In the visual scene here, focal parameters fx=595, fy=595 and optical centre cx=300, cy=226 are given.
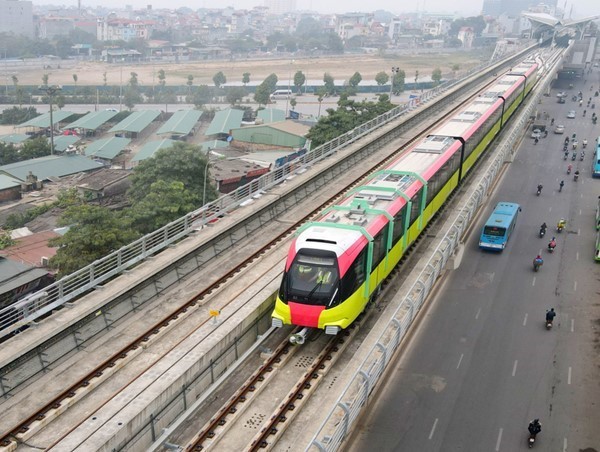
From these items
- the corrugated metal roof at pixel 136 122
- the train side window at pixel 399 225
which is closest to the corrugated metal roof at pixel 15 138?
the corrugated metal roof at pixel 136 122

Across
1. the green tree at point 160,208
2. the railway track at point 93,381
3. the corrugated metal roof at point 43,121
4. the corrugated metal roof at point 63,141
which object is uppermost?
the railway track at point 93,381

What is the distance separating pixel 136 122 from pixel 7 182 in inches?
1030

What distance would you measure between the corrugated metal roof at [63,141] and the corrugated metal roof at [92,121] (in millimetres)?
3532

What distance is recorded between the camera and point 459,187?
32.6 meters

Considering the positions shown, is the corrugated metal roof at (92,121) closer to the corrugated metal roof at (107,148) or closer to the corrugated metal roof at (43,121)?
the corrugated metal roof at (43,121)

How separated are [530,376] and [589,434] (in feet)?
8.80

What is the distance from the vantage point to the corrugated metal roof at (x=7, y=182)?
47766mm

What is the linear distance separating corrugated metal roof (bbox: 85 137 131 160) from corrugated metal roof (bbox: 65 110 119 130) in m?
10.1

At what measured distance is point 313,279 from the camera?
15625 millimetres

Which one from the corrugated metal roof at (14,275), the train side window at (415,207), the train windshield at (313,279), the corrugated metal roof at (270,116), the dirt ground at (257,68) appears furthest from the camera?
the dirt ground at (257,68)

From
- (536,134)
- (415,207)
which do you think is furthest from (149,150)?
(415,207)

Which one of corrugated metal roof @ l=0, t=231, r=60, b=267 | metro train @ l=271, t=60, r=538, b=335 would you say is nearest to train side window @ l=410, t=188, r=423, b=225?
metro train @ l=271, t=60, r=538, b=335

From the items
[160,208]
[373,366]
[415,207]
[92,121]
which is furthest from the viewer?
[92,121]

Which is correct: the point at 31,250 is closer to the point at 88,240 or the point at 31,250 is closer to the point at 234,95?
the point at 88,240
